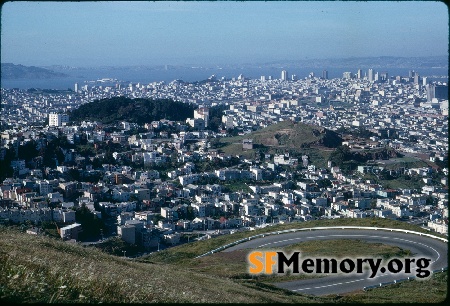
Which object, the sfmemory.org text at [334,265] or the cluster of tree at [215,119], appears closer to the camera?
the sfmemory.org text at [334,265]

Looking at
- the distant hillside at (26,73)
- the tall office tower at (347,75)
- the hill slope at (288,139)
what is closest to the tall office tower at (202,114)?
the hill slope at (288,139)

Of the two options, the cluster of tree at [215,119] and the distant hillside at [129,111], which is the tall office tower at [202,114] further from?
the distant hillside at [129,111]

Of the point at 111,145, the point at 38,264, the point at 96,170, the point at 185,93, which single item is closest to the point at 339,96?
the point at 185,93

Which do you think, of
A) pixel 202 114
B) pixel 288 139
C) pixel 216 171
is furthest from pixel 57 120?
pixel 288 139

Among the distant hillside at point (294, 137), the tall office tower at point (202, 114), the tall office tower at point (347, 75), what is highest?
the tall office tower at point (347, 75)

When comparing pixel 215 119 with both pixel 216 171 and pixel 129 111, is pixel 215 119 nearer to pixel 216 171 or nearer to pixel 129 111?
pixel 129 111

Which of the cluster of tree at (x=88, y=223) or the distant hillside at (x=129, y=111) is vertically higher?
the distant hillside at (x=129, y=111)

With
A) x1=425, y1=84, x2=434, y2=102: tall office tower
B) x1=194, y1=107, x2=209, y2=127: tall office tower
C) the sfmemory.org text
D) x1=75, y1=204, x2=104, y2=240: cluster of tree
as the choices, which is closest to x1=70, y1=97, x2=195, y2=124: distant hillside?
x1=194, y1=107, x2=209, y2=127: tall office tower
